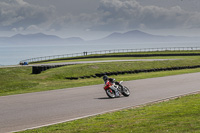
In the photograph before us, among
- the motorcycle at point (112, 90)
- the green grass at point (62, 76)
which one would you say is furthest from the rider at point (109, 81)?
the green grass at point (62, 76)

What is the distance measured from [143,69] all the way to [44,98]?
20.4 metres

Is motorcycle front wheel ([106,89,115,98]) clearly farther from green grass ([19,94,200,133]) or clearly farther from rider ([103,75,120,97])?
green grass ([19,94,200,133])

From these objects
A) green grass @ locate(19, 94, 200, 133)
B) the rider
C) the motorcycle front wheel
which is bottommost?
green grass @ locate(19, 94, 200, 133)

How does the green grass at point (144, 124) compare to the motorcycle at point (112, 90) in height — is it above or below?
below

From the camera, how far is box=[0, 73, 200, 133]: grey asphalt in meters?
11.2

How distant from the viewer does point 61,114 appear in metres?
12.2

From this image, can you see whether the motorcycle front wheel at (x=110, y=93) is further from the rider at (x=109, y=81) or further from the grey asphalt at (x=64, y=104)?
the grey asphalt at (x=64, y=104)

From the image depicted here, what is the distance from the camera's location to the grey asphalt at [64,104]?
1124 centimetres

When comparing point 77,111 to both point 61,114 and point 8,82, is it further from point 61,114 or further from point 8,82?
point 8,82

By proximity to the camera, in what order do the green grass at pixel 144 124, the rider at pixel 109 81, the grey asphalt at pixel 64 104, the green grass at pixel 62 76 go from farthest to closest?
1. the green grass at pixel 62 76
2. the rider at pixel 109 81
3. the grey asphalt at pixel 64 104
4. the green grass at pixel 144 124

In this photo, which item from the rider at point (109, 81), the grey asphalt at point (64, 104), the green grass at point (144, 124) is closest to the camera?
the green grass at point (144, 124)

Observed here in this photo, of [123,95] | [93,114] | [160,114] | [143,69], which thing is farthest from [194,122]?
[143,69]

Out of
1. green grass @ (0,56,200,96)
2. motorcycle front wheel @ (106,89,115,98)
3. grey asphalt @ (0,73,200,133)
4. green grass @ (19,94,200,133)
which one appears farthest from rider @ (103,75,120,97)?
green grass @ (0,56,200,96)

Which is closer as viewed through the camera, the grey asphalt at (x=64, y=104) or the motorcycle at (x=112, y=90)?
the grey asphalt at (x=64, y=104)
